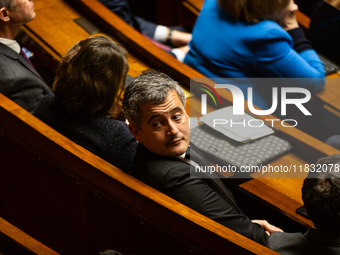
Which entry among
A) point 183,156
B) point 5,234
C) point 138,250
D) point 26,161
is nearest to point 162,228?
point 138,250

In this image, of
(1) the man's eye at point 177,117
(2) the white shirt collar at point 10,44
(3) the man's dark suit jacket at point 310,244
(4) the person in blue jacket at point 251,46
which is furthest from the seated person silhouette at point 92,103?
(4) the person in blue jacket at point 251,46

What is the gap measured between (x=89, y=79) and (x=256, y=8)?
102 cm

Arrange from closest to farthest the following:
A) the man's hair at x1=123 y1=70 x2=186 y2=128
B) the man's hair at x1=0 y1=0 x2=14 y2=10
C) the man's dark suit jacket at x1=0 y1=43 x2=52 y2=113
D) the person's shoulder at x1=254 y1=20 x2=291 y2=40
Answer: the man's hair at x1=123 y1=70 x2=186 y2=128 → the man's dark suit jacket at x1=0 y1=43 x2=52 y2=113 → the man's hair at x1=0 y1=0 x2=14 y2=10 → the person's shoulder at x1=254 y1=20 x2=291 y2=40

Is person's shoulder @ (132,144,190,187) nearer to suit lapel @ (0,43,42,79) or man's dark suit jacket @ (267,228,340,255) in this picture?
man's dark suit jacket @ (267,228,340,255)

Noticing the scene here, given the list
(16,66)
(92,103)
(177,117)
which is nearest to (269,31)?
(177,117)

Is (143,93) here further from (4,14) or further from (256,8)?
(256,8)

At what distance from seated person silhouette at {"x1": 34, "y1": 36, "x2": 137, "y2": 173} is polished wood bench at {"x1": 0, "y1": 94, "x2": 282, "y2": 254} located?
0.44 feet

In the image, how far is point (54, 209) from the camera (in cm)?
164

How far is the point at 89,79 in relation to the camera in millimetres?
1620

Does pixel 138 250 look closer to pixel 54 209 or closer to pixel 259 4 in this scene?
pixel 54 209

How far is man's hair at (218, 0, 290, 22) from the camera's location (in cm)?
215

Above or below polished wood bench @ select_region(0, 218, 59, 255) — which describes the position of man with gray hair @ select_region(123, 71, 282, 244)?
above

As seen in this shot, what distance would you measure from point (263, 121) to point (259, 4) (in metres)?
0.64

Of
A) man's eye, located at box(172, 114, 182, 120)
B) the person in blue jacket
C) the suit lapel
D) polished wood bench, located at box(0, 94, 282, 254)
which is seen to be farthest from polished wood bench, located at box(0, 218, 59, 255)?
the person in blue jacket
